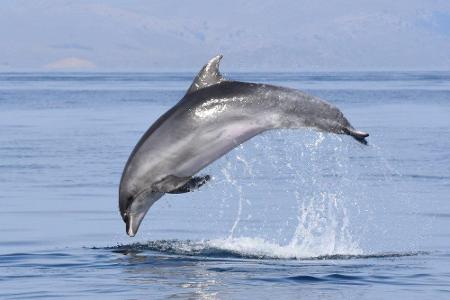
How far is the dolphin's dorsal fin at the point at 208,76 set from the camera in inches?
544

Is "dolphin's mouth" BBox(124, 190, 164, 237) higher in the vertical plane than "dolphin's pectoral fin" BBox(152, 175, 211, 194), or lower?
lower

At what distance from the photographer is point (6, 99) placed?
70750 mm

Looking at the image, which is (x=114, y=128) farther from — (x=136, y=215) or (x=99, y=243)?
(x=136, y=215)

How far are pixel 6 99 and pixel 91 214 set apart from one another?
168ft

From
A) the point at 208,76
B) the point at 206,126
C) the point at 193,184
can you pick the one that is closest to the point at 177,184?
the point at 193,184

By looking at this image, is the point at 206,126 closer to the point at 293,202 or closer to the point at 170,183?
the point at 170,183

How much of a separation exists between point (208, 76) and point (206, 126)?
0.65 metres

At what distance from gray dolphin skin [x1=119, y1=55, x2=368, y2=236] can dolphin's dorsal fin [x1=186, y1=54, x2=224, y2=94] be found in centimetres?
1

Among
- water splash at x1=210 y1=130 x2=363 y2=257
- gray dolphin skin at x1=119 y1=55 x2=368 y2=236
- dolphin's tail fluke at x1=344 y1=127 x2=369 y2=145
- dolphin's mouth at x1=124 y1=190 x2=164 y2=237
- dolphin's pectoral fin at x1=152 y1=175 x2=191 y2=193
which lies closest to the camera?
dolphin's tail fluke at x1=344 y1=127 x2=369 y2=145

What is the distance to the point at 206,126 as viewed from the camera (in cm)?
1357

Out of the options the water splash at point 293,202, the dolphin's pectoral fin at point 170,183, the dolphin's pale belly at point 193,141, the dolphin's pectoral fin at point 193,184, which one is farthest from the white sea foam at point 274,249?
the dolphin's pale belly at point 193,141

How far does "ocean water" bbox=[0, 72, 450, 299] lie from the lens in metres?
13.7

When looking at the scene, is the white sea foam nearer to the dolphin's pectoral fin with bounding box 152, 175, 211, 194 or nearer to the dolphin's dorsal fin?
the dolphin's pectoral fin with bounding box 152, 175, 211, 194

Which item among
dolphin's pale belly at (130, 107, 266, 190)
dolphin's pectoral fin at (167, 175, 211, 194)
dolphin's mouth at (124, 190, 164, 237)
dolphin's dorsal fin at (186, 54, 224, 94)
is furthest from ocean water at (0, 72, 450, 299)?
dolphin's dorsal fin at (186, 54, 224, 94)
